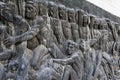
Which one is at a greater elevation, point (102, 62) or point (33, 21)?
point (33, 21)

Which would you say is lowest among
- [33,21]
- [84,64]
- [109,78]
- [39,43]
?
[109,78]

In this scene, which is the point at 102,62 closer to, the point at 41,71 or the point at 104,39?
the point at 104,39

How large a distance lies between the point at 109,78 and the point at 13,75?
2.78m

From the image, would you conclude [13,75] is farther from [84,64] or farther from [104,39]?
[104,39]

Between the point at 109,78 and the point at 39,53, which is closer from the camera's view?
Answer: the point at 39,53

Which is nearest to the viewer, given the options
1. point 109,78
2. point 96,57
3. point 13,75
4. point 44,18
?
point 13,75

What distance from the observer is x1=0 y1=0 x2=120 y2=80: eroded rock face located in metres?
4.71

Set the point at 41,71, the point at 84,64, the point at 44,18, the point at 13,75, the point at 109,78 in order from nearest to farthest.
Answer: the point at 13,75, the point at 41,71, the point at 44,18, the point at 84,64, the point at 109,78

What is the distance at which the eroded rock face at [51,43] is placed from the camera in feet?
15.5

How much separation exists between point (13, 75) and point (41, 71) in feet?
1.71

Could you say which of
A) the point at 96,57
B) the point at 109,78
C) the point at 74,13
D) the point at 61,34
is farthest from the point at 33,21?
the point at 109,78

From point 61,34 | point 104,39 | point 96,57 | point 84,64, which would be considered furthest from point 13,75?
point 104,39

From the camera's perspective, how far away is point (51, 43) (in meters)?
5.31

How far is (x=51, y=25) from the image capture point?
Result: 544 centimetres
